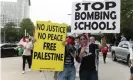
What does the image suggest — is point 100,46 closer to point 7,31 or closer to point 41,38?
point 41,38

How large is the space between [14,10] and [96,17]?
131728 millimetres

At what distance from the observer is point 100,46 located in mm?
7117

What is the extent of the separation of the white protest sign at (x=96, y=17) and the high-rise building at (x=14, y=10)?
111760 millimetres

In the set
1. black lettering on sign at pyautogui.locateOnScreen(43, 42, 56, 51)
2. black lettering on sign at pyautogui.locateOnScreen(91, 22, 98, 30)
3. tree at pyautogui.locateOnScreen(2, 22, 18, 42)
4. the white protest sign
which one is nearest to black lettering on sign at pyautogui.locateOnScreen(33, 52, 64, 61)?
black lettering on sign at pyautogui.locateOnScreen(43, 42, 56, 51)

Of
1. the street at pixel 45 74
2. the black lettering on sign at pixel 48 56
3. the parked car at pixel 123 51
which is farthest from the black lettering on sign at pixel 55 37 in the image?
the parked car at pixel 123 51

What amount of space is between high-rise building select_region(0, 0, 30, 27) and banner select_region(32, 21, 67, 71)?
367 ft

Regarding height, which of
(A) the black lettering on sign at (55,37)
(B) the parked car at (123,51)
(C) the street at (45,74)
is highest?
(A) the black lettering on sign at (55,37)

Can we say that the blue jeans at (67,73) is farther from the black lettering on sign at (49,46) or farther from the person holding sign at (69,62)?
the black lettering on sign at (49,46)

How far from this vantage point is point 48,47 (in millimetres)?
7277

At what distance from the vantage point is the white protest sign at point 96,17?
23.6 feet

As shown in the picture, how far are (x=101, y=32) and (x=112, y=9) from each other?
525 millimetres

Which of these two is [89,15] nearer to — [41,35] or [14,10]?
[41,35]

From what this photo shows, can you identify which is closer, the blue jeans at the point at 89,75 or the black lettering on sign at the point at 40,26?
the blue jeans at the point at 89,75

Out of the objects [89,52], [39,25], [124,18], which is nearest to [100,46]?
[89,52]
